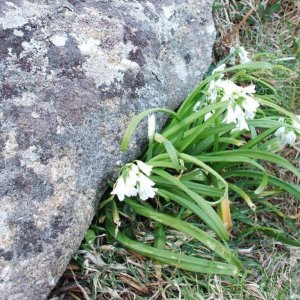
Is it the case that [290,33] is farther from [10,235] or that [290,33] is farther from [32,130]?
[10,235]

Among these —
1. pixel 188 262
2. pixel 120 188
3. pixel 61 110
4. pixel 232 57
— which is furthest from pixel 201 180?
pixel 232 57

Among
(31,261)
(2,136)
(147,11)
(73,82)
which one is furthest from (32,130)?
(147,11)

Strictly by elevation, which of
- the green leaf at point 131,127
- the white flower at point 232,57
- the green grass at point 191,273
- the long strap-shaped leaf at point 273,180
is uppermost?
the green leaf at point 131,127

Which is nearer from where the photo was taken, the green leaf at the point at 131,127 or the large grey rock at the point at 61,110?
the large grey rock at the point at 61,110

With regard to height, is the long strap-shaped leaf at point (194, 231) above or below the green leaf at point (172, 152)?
below

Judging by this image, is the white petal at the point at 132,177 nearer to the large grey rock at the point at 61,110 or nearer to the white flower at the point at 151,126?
the large grey rock at the point at 61,110

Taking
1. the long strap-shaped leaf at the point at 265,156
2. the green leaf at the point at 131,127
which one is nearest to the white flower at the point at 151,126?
the green leaf at the point at 131,127
